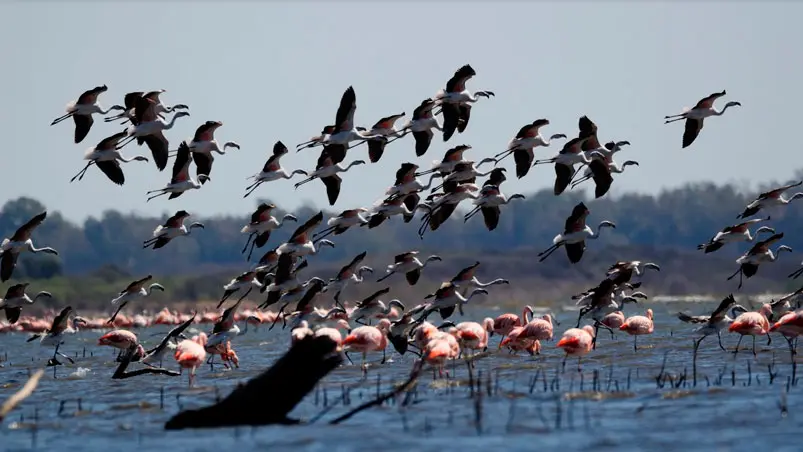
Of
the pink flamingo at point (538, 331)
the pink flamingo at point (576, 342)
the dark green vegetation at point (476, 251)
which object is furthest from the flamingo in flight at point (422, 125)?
the dark green vegetation at point (476, 251)

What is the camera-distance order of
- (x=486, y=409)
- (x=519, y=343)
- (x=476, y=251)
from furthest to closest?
(x=476, y=251)
(x=519, y=343)
(x=486, y=409)

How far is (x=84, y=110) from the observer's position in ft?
75.5

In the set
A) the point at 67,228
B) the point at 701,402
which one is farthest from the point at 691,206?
the point at 701,402

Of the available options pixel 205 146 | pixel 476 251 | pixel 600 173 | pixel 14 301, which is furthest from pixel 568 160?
pixel 476 251

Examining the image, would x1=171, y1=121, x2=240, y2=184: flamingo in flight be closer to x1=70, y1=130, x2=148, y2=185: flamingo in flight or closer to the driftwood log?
x1=70, y1=130, x2=148, y2=185: flamingo in flight

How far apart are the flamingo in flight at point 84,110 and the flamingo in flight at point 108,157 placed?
0.32 meters

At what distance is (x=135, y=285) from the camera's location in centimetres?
2528

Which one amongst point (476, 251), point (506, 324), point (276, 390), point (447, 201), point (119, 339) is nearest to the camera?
point (276, 390)

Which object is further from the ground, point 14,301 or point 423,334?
point 14,301

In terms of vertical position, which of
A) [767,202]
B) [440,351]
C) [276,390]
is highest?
[767,202]

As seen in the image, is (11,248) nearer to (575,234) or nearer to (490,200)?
(490,200)

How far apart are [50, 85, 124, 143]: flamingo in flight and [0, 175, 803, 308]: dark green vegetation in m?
30.5

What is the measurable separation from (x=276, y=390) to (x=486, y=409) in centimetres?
336

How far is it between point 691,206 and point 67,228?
119 feet
